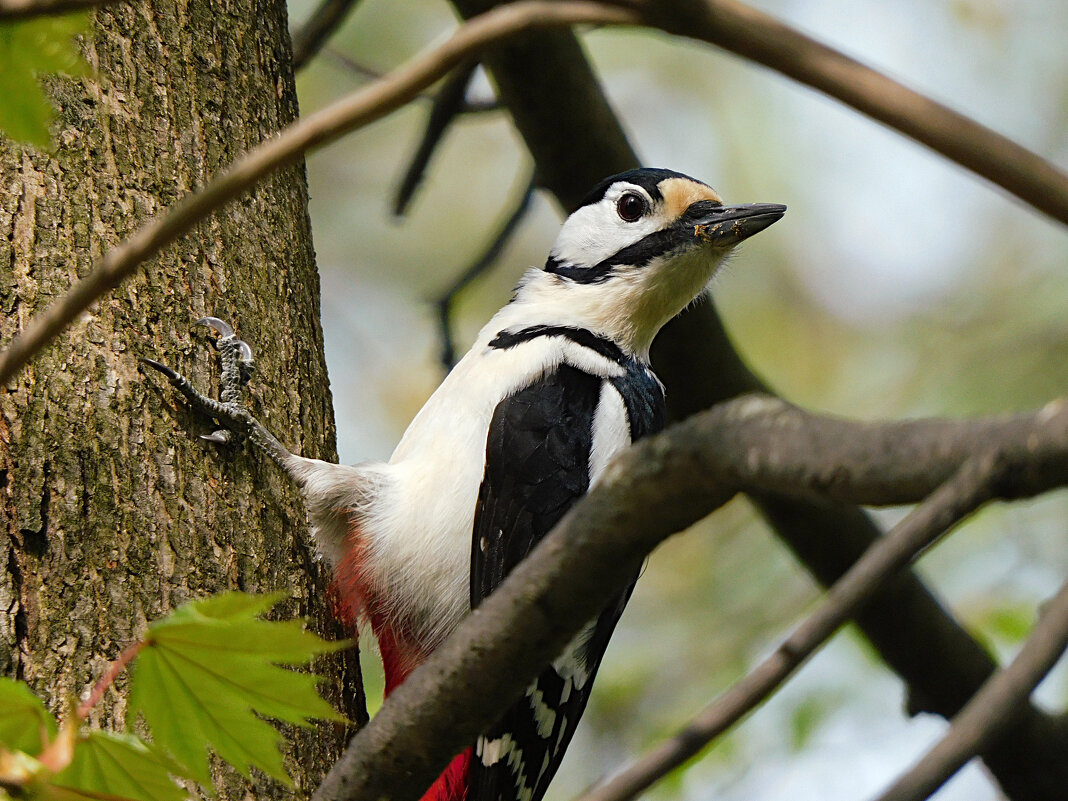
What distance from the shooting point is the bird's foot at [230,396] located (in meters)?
1.90

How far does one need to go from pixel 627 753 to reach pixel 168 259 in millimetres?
3356

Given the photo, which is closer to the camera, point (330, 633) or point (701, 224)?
point (330, 633)

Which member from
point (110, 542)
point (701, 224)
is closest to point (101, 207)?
point (110, 542)

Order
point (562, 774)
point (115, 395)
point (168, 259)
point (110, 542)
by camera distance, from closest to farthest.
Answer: point (110, 542) → point (115, 395) → point (168, 259) → point (562, 774)

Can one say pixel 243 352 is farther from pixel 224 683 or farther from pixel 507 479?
pixel 224 683

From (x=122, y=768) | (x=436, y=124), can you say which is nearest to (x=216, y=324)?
(x=122, y=768)

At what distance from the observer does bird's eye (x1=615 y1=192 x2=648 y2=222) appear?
10.2 feet

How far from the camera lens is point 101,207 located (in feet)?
6.27

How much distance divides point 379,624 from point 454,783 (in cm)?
41

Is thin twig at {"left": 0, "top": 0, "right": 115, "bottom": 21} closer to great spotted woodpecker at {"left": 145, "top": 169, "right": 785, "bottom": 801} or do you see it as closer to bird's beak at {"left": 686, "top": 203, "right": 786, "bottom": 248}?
great spotted woodpecker at {"left": 145, "top": 169, "right": 785, "bottom": 801}

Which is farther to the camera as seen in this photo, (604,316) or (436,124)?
(436,124)

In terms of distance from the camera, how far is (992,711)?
2.51 ft

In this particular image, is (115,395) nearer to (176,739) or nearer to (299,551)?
(299,551)

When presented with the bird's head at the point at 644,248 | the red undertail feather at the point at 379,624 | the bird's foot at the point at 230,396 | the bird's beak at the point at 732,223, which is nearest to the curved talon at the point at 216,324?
the bird's foot at the point at 230,396
